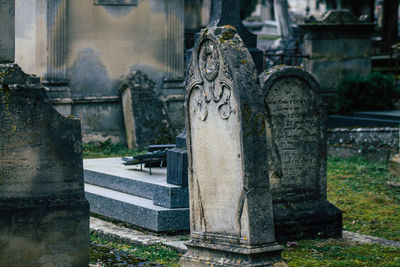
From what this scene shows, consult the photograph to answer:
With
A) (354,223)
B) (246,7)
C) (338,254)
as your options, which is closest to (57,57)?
(354,223)

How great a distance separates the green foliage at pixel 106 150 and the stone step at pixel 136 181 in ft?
10.8

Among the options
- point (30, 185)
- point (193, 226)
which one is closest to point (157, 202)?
point (193, 226)

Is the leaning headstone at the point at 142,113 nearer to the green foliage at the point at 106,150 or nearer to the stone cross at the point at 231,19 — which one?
the green foliage at the point at 106,150

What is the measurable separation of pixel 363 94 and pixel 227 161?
1121 cm

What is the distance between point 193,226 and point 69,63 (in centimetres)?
907

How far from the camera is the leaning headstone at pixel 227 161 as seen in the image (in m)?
5.96

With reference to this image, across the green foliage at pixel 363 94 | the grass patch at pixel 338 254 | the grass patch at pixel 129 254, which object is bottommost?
the grass patch at pixel 338 254

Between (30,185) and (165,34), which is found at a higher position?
(165,34)

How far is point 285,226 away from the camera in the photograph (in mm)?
8453

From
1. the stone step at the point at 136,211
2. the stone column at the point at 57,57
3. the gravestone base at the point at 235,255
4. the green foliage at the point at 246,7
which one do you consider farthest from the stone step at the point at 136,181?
the green foliage at the point at 246,7

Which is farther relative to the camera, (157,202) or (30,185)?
(157,202)

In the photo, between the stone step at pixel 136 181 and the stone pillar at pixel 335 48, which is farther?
the stone pillar at pixel 335 48

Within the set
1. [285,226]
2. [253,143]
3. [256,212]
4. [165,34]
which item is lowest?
[285,226]

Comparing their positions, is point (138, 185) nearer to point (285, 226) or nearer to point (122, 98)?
point (285, 226)
